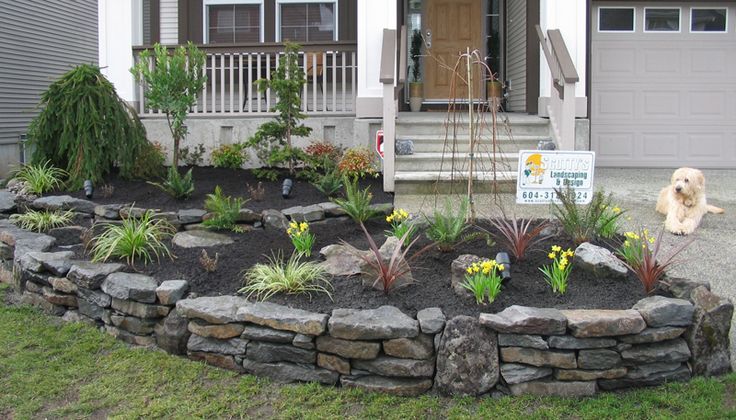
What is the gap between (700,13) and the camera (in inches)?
365

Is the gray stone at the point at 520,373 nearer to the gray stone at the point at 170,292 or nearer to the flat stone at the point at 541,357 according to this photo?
the flat stone at the point at 541,357

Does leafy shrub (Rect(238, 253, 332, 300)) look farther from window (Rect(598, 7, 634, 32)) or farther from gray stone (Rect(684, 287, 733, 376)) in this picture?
window (Rect(598, 7, 634, 32))

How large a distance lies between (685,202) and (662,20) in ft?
15.7

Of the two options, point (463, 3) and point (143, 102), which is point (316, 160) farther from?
point (463, 3)

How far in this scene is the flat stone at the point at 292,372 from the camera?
3578 mm

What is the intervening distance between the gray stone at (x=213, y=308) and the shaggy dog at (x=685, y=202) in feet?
11.9

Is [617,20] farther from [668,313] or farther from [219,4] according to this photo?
[668,313]

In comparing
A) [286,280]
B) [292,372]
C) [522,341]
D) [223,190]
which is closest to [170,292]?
[286,280]

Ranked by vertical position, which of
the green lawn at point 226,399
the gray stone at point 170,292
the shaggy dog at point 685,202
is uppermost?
the shaggy dog at point 685,202

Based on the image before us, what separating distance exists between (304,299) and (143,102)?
588cm

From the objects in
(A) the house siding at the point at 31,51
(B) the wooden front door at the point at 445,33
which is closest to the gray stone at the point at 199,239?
(B) the wooden front door at the point at 445,33

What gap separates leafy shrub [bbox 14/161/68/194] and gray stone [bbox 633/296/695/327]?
5.77 m

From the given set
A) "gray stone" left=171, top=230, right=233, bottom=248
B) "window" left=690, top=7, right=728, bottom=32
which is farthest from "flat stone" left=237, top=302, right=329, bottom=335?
"window" left=690, top=7, right=728, bottom=32

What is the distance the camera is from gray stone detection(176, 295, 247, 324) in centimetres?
376
